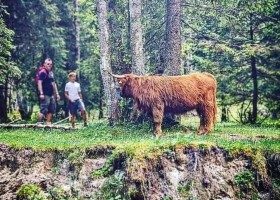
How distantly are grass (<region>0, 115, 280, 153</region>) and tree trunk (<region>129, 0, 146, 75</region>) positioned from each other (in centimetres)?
198

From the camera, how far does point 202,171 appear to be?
1051 centimetres

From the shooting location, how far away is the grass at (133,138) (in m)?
10.8

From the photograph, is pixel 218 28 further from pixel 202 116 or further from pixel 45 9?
pixel 45 9

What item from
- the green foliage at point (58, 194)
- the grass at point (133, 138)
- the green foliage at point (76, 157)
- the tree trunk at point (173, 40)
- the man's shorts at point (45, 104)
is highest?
the tree trunk at point (173, 40)

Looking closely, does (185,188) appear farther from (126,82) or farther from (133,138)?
(126,82)

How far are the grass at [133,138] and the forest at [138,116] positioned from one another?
0.10ft

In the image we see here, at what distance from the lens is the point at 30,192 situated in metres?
10.4

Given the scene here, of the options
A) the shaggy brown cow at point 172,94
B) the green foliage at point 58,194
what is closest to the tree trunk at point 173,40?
the shaggy brown cow at point 172,94

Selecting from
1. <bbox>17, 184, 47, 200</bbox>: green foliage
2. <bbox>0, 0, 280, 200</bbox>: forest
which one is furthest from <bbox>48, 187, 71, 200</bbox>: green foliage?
<bbox>17, 184, 47, 200</bbox>: green foliage

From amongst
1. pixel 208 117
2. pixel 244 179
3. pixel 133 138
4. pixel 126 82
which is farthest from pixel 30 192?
pixel 208 117

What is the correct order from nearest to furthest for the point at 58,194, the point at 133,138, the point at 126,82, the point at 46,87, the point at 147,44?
the point at 58,194, the point at 133,138, the point at 126,82, the point at 46,87, the point at 147,44

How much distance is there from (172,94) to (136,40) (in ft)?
8.39

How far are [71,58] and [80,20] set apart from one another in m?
2.48

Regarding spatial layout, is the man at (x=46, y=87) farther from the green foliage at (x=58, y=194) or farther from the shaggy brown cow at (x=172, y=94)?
the green foliage at (x=58, y=194)
